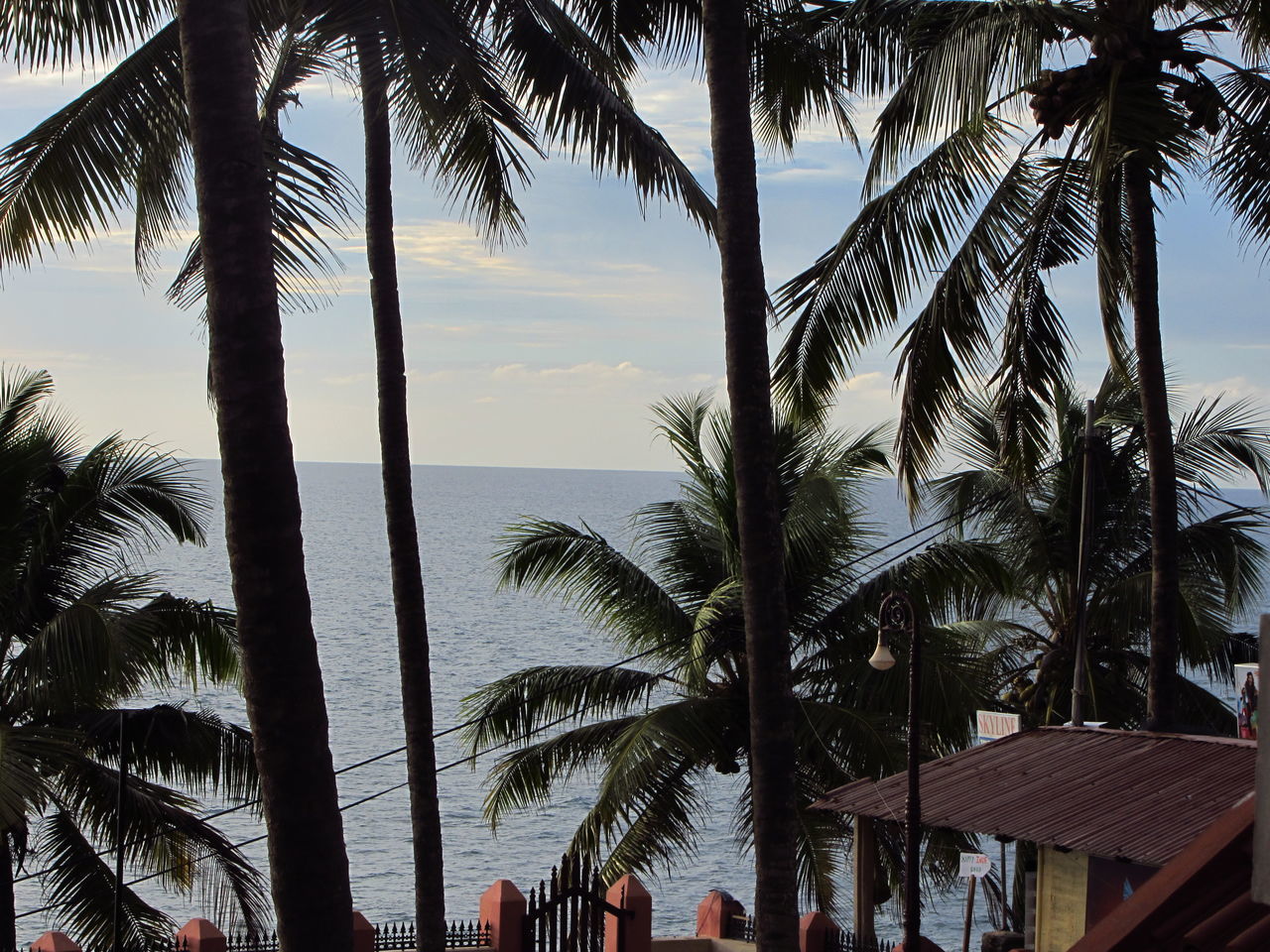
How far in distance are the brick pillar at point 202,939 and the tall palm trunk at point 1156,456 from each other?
981 cm

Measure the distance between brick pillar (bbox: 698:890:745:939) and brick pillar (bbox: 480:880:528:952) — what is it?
108 inches

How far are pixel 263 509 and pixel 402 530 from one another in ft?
20.8

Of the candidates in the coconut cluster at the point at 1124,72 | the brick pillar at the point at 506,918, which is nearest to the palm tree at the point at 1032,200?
the coconut cluster at the point at 1124,72

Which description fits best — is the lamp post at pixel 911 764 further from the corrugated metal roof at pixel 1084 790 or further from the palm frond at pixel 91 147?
the palm frond at pixel 91 147

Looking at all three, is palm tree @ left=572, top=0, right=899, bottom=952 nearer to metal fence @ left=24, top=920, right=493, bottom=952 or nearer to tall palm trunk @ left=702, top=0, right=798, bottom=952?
tall palm trunk @ left=702, top=0, right=798, bottom=952

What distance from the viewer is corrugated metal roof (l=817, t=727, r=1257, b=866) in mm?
11320

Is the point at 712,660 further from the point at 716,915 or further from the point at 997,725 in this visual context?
the point at 997,725

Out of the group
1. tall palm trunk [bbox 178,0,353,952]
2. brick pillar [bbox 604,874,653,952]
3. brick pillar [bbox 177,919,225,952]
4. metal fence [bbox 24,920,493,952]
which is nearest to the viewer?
tall palm trunk [bbox 178,0,353,952]

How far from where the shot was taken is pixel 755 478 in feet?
32.9

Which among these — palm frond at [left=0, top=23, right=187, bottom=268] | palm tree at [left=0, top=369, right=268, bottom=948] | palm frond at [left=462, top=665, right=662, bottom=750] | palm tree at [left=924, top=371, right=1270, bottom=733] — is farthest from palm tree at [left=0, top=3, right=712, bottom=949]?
palm tree at [left=924, top=371, right=1270, bottom=733]

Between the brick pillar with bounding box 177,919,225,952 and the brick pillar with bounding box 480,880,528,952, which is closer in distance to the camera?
the brick pillar with bounding box 177,919,225,952

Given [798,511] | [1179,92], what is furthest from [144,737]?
[1179,92]

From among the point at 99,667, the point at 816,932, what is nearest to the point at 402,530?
the point at 99,667

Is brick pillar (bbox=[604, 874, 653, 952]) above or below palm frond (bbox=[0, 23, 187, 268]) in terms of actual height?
below
